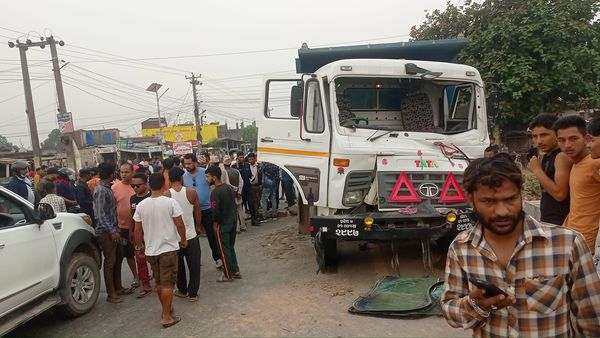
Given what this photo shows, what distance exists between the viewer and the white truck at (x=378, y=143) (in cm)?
463

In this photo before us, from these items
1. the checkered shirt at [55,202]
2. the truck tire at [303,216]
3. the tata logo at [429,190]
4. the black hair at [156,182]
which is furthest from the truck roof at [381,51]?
the checkered shirt at [55,202]

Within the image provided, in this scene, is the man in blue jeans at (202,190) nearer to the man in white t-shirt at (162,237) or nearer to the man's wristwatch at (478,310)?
the man in white t-shirt at (162,237)

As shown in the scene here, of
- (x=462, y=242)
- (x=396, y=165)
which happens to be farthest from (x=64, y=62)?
(x=462, y=242)

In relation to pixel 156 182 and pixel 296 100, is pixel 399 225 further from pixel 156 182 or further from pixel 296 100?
pixel 156 182

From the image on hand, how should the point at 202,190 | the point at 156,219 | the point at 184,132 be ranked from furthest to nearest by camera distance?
the point at 184,132 → the point at 202,190 → the point at 156,219

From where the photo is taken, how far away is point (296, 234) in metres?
7.66

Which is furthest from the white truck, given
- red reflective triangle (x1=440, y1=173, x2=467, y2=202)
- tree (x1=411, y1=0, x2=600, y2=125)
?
tree (x1=411, y1=0, x2=600, y2=125)

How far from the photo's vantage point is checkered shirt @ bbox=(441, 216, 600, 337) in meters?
1.42

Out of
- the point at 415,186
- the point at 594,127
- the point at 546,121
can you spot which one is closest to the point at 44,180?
the point at 415,186

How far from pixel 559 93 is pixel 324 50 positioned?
26.0 ft

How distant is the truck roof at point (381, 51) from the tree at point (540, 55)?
13.6ft

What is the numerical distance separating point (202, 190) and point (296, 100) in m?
1.92

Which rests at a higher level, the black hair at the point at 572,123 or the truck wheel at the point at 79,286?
the black hair at the point at 572,123

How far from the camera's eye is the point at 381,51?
6.37 m
